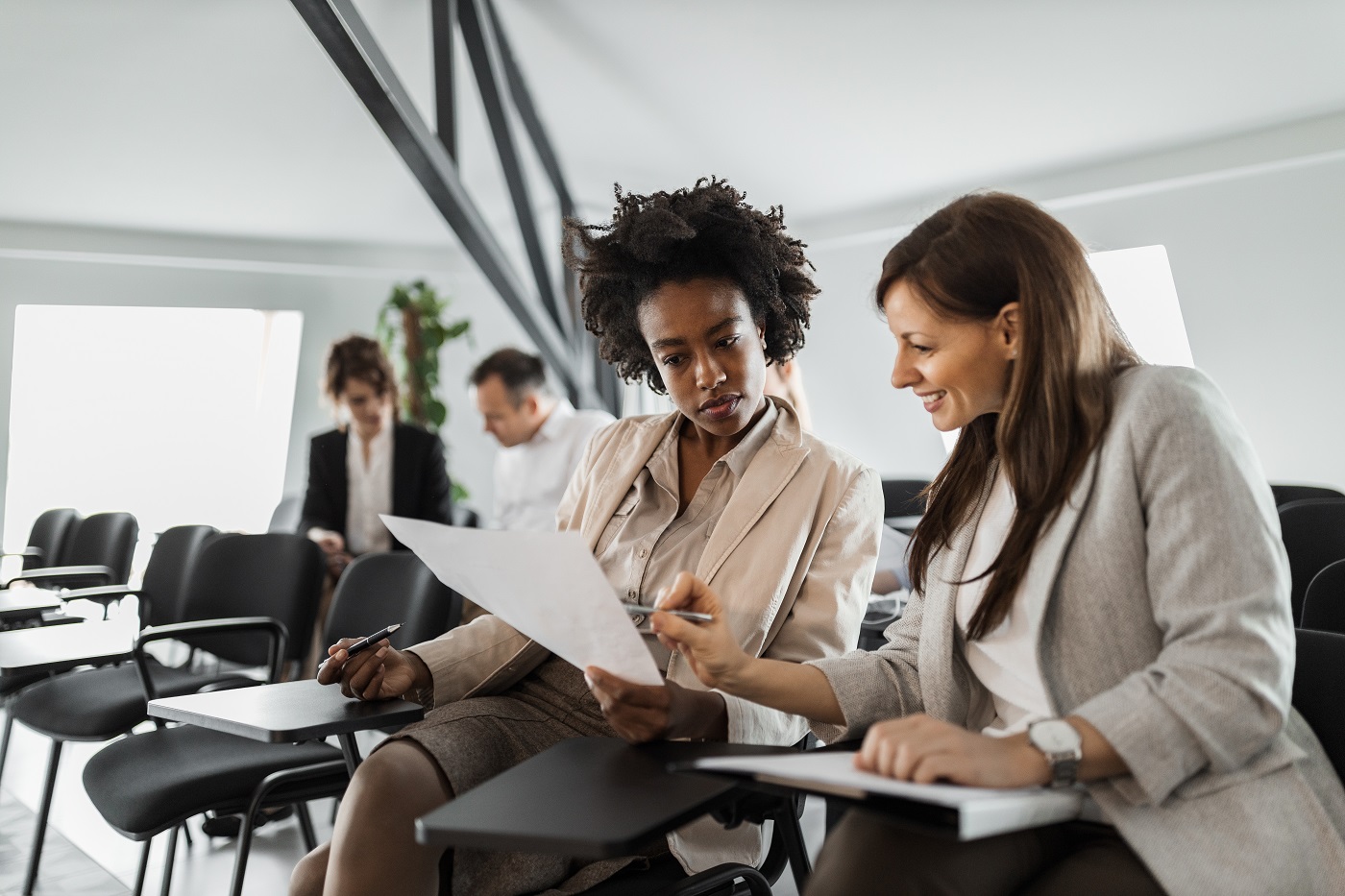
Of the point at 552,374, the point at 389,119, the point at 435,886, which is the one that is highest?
the point at 389,119

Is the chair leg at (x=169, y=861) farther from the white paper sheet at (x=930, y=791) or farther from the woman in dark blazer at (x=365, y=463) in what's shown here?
the woman in dark blazer at (x=365, y=463)

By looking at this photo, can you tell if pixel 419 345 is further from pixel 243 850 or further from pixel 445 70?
pixel 243 850

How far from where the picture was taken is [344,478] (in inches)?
166

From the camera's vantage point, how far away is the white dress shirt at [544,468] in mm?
4363

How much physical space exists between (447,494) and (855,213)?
361 cm

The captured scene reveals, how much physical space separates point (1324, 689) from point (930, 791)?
0.60 m

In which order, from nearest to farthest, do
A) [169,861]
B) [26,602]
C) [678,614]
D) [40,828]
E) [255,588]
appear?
[678,614] < [169,861] < [40,828] < [26,602] < [255,588]

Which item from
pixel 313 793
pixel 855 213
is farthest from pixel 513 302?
pixel 313 793

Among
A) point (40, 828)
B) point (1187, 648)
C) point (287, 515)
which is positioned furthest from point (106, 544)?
point (1187, 648)

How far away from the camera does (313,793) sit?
197 cm

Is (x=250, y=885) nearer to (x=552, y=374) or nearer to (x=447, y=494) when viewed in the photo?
(x=447, y=494)

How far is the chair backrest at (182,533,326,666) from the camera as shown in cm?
296

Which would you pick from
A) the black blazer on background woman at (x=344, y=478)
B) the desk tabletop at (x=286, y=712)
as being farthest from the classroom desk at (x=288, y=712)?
the black blazer on background woman at (x=344, y=478)

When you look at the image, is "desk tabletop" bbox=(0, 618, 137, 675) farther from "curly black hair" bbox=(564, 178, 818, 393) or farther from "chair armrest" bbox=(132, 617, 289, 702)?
"curly black hair" bbox=(564, 178, 818, 393)
